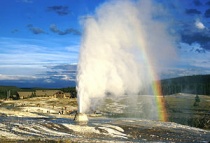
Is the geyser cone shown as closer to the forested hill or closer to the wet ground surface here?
the wet ground surface

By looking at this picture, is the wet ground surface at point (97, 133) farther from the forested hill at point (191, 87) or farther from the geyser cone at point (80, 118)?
the forested hill at point (191, 87)

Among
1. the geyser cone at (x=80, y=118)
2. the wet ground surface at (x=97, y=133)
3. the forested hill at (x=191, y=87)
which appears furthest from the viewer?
the forested hill at (x=191, y=87)

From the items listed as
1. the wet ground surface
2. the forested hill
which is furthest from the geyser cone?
the forested hill

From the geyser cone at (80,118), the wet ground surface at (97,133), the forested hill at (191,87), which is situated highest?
the forested hill at (191,87)

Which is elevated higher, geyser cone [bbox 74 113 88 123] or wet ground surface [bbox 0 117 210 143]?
geyser cone [bbox 74 113 88 123]

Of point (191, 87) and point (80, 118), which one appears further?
point (191, 87)

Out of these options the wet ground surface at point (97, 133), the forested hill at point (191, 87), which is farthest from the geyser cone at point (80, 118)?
the forested hill at point (191, 87)

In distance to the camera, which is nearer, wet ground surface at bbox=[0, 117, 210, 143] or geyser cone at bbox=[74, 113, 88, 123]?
wet ground surface at bbox=[0, 117, 210, 143]

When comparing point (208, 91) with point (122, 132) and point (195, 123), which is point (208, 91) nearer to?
point (195, 123)

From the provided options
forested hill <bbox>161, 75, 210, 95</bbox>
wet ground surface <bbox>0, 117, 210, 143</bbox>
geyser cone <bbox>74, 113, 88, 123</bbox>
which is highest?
forested hill <bbox>161, 75, 210, 95</bbox>

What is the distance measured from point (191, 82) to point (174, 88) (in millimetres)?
17579

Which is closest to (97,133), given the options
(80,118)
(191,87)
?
(80,118)

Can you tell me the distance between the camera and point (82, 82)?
50.6 m

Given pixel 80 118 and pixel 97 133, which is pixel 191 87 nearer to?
pixel 80 118
